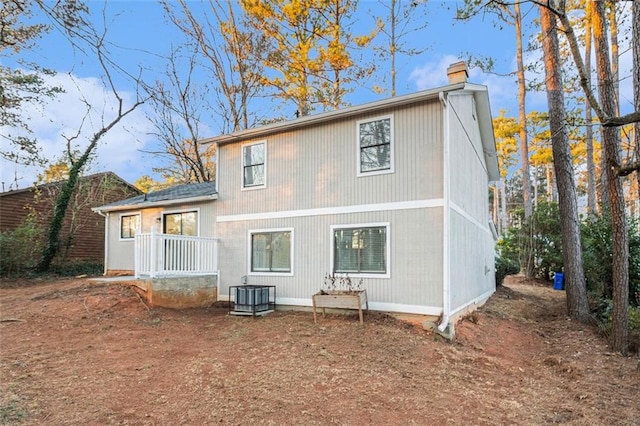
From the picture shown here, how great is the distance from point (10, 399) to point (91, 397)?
877 mm

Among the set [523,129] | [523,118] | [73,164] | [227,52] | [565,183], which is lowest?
[565,183]

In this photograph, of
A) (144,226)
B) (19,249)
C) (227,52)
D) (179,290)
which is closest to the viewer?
(179,290)

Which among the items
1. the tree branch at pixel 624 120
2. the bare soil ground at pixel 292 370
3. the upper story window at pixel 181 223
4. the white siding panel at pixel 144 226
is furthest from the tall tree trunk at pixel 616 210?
the upper story window at pixel 181 223

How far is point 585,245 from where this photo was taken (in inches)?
467

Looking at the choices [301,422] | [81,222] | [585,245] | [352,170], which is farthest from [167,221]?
[585,245]

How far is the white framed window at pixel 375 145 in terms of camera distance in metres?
8.47

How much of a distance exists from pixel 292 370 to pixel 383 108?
5.66 metres

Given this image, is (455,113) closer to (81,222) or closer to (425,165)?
(425,165)

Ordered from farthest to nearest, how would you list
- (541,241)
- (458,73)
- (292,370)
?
(541,241) → (458,73) → (292,370)

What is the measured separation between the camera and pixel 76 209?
1758 centimetres

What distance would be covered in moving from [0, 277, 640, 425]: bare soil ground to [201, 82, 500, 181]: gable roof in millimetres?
4443

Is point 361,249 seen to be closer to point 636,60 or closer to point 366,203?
point 366,203

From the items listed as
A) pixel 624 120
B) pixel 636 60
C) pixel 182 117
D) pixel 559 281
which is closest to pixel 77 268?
pixel 182 117

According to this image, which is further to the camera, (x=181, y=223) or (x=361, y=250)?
(x=181, y=223)
